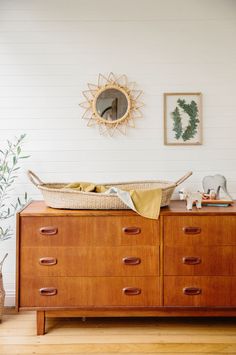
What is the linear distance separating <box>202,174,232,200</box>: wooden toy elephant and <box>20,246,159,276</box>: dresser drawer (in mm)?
761

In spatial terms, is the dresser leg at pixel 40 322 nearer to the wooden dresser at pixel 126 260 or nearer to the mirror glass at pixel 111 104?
the wooden dresser at pixel 126 260

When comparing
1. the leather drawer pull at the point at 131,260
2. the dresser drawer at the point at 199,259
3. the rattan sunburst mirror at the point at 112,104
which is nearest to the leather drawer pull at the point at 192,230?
the dresser drawer at the point at 199,259

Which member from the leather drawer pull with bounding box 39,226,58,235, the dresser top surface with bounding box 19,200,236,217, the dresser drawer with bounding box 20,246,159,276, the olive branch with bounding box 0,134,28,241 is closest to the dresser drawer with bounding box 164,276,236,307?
the dresser drawer with bounding box 20,246,159,276

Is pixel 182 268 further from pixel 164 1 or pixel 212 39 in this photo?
pixel 164 1

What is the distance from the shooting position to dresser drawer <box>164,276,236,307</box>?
2834 mm

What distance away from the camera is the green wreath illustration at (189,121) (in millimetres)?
3398

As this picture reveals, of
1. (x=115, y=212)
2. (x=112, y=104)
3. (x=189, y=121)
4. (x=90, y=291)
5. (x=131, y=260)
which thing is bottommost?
(x=90, y=291)

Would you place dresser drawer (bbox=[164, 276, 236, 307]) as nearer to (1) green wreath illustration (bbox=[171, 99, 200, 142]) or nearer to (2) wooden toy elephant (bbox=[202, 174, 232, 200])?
(2) wooden toy elephant (bbox=[202, 174, 232, 200])

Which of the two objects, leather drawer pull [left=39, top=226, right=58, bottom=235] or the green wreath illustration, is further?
the green wreath illustration

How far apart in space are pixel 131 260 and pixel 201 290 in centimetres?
54

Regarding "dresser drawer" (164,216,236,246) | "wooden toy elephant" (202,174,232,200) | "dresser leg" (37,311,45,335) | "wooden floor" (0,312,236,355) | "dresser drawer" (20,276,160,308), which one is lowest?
"wooden floor" (0,312,236,355)

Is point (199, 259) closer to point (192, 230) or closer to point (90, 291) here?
point (192, 230)

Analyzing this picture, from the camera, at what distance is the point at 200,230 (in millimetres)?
2828

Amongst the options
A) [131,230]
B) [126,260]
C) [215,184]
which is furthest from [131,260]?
[215,184]
